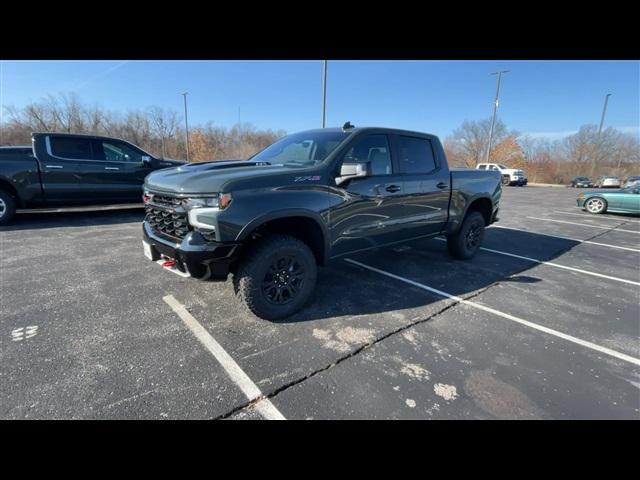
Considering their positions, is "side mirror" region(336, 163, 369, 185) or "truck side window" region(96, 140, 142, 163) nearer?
"side mirror" region(336, 163, 369, 185)

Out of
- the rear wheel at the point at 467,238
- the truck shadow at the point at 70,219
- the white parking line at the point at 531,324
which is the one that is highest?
the rear wheel at the point at 467,238

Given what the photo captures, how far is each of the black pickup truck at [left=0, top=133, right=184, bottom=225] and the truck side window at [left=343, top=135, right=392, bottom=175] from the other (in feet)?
21.2

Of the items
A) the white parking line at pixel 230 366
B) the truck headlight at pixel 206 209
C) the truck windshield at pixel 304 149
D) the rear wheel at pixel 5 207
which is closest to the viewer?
the white parking line at pixel 230 366

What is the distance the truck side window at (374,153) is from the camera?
3.49 m

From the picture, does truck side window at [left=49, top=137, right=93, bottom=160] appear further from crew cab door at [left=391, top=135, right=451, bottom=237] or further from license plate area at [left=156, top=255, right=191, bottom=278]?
crew cab door at [left=391, top=135, right=451, bottom=237]

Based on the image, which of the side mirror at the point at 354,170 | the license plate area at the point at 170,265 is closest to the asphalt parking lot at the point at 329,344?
the license plate area at the point at 170,265

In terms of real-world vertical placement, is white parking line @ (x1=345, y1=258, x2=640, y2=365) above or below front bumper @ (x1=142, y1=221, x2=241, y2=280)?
below

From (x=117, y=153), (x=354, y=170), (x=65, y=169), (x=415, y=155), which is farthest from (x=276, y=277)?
(x=117, y=153)

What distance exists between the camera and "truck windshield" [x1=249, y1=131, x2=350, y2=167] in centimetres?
343

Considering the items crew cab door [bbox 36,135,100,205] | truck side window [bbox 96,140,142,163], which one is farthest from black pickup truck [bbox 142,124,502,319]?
truck side window [bbox 96,140,142,163]

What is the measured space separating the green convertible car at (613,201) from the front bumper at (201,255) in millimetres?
15179

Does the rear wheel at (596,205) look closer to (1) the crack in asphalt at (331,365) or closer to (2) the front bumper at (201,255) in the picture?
(1) the crack in asphalt at (331,365)

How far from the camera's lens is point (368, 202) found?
3523mm
